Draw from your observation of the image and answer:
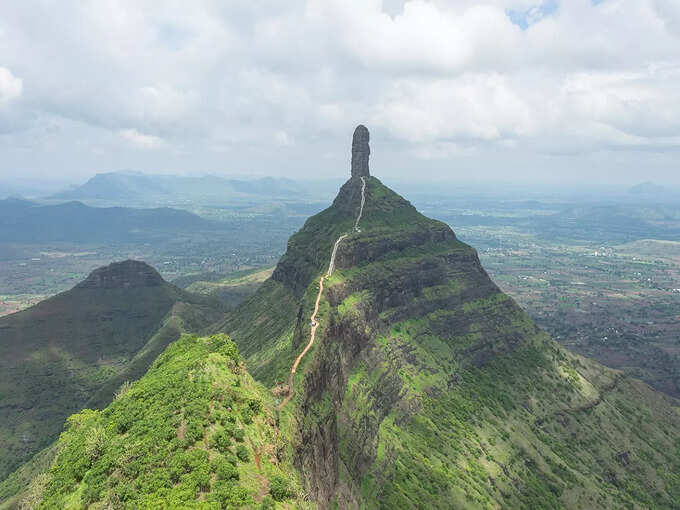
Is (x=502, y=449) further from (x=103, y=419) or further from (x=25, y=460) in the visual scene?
(x=25, y=460)

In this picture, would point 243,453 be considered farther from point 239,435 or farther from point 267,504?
point 267,504

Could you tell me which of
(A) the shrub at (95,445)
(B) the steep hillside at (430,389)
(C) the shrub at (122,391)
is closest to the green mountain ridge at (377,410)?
(A) the shrub at (95,445)

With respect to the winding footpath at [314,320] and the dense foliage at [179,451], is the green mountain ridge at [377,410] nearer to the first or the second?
the dense foliage at [179,451]

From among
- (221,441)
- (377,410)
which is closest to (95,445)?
(221,441)

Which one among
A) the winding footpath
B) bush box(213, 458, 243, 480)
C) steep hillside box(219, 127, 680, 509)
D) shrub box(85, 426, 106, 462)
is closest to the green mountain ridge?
bush box(213, 458, 243, 480)

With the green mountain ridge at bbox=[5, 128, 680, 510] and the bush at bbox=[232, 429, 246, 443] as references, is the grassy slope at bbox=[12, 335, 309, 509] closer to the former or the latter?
the bush at bbox=[232, 429, 246, 443]
